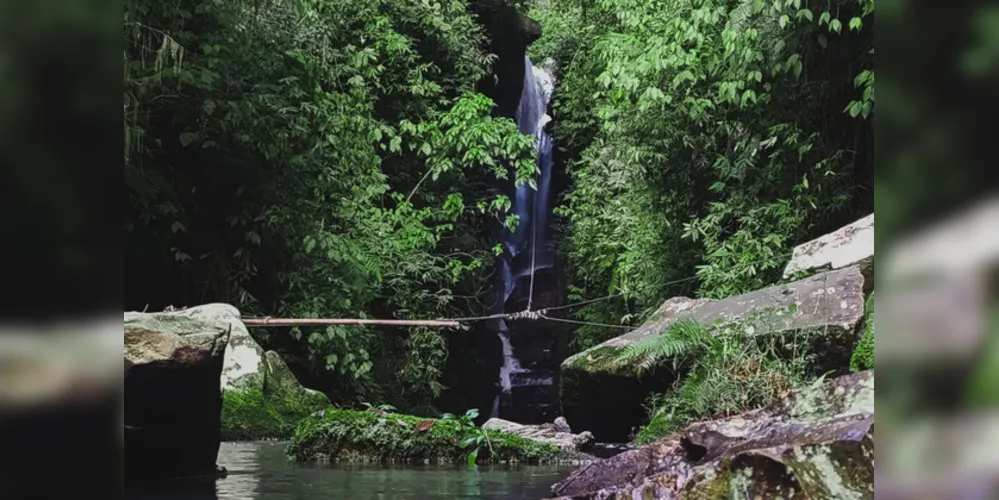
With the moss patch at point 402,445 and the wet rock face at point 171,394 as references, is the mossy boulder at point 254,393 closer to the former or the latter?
the moss patch at point 402,445

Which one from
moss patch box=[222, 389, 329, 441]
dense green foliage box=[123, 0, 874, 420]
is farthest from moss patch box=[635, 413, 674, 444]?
moss patch box=[222, 389, 329, 441]

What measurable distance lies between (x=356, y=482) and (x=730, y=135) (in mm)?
6610

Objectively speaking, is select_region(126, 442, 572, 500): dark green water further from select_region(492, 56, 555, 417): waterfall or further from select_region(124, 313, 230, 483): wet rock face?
select_region(492, 56, 555, 417): waterfall

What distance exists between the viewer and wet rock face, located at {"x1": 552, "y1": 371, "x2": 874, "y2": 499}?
2305 millimetres

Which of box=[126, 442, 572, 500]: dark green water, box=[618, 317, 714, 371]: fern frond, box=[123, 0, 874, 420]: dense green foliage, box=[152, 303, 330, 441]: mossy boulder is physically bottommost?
box=[126, 442, 572, 500]: dark green water

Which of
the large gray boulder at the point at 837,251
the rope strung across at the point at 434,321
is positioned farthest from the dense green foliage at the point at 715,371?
the rope strung across at the point at 434,321

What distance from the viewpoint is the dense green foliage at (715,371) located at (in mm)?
5059

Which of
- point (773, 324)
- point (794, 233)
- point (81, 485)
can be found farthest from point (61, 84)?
point (794, 233)

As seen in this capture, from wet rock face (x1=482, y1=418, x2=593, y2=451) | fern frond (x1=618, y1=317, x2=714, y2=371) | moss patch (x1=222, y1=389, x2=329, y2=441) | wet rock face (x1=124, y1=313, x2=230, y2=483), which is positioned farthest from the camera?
moss patch (x1=222, y1=389, x2=329, y2=441)

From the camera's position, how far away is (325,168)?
9727 millimetres

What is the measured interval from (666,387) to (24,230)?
549 cm

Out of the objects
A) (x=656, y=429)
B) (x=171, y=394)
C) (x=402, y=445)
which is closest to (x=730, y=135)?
(x=656, y=429)

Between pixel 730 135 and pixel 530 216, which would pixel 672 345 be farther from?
pixel 530 216

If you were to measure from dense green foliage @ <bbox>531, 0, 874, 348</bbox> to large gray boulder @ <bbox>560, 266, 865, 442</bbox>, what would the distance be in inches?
74.3
